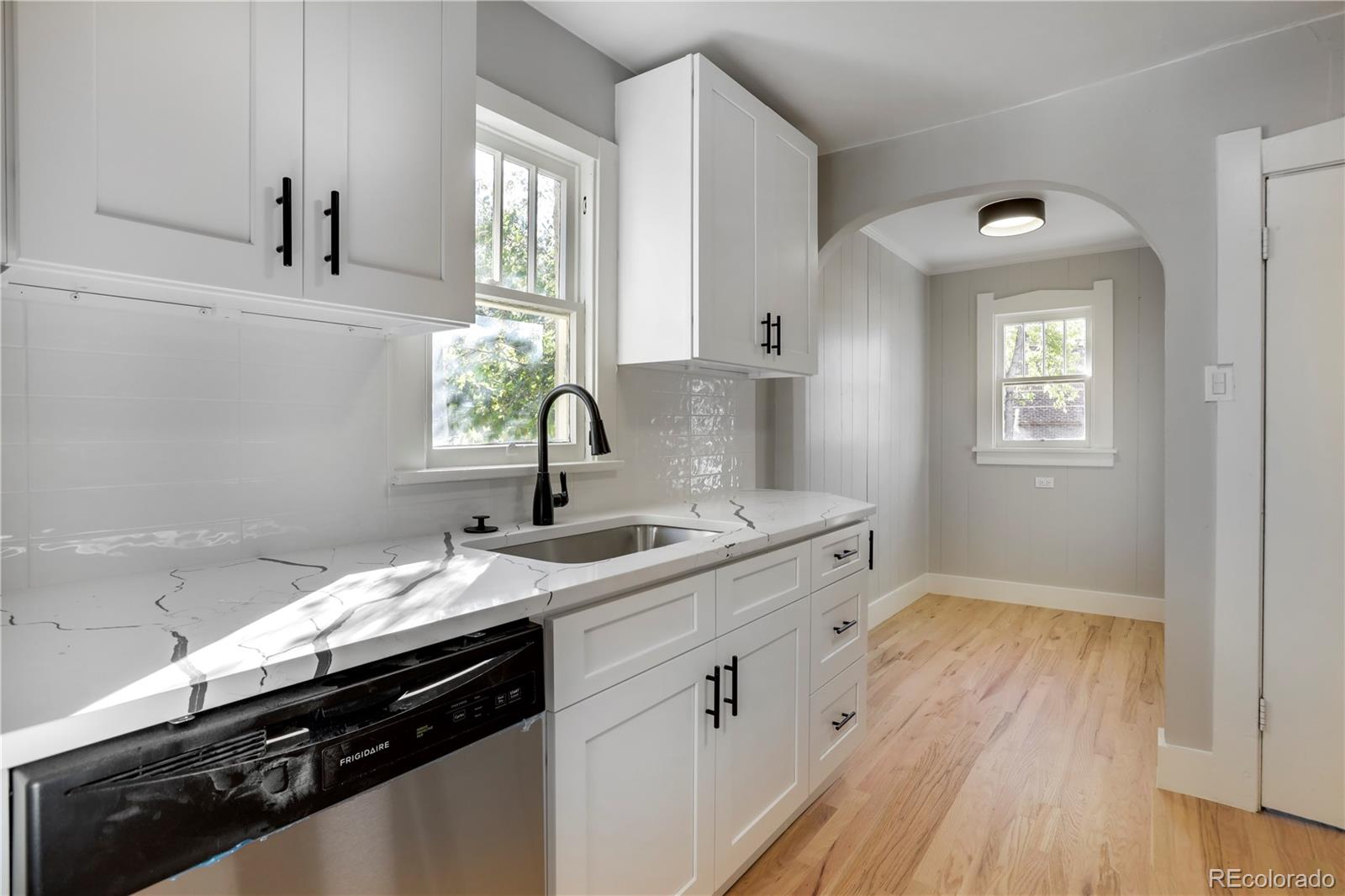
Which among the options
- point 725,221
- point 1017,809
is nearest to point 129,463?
point 725,221

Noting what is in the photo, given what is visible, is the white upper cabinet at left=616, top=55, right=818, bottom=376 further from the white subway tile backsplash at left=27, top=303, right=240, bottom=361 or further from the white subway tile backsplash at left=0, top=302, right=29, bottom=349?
the white subway tile backsplash at left=0, top=302, right=29, bottom=349

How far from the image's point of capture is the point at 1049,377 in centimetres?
466

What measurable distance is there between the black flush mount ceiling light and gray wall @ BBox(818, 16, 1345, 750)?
3.64 ft

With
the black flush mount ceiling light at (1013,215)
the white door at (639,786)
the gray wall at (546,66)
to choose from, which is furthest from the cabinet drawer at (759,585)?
the black flush mount ceiling light at (1013,215)

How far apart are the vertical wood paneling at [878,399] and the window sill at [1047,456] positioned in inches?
17.6

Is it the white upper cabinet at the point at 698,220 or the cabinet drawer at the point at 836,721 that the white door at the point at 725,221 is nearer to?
the white upper cabinet at the point at 698,220

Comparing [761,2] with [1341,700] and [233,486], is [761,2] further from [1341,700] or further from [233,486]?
[1341,700]

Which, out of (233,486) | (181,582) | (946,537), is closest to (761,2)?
(233,486)

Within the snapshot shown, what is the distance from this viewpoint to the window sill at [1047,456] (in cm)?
445

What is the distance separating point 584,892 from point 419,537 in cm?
87

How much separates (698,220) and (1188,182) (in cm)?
168

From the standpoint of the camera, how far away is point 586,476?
86.7 inches

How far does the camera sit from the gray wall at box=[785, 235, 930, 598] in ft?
11.8

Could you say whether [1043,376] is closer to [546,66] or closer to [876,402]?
[876,402]
